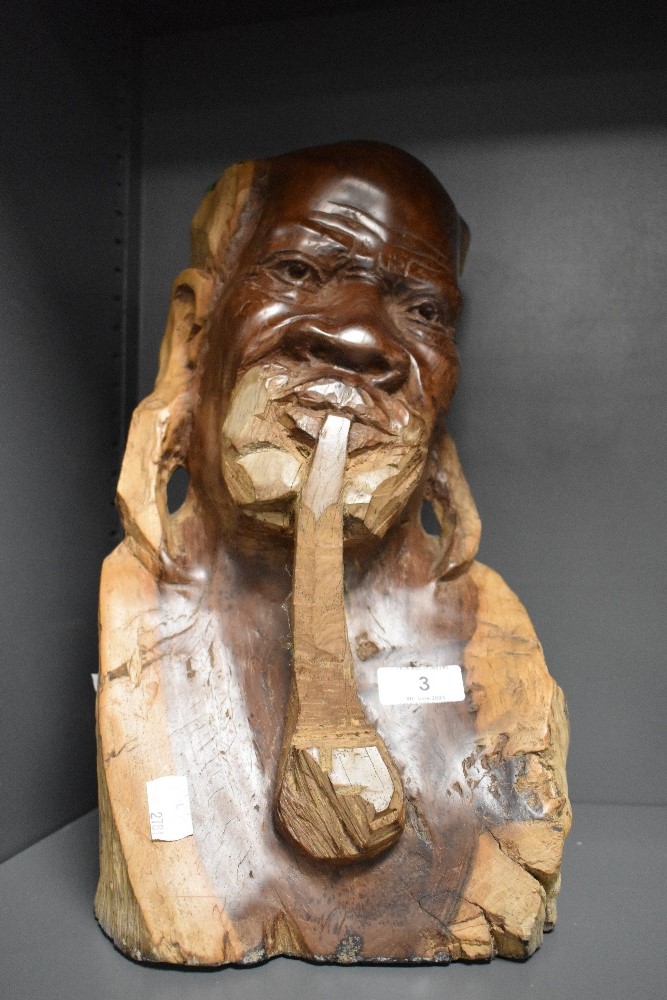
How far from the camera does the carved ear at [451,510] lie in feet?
5.55

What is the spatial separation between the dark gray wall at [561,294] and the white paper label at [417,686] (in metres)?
0.52

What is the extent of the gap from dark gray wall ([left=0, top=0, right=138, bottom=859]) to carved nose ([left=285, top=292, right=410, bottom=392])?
489 mm

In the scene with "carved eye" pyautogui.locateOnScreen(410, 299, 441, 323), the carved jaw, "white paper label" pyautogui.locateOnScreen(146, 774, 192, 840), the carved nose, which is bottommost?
"white paper label" pyautogui.locateOnScreen(146, 774, 192, 840)

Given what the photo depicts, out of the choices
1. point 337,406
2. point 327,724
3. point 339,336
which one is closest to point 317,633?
point 327,724

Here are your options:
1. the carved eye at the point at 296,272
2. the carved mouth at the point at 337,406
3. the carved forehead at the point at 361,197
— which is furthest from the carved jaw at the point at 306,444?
the carved forehead at the point at 361,197

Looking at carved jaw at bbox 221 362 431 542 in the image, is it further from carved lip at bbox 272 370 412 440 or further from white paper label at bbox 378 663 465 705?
white paper label at bbox 378 663 465 705

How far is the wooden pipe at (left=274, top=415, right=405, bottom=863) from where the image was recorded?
133 cm

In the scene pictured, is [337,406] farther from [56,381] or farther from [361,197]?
[56,381]

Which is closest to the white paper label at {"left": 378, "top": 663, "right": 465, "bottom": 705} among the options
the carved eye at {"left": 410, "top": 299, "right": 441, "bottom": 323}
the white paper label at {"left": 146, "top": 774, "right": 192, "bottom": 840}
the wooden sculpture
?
the wooden sculpture

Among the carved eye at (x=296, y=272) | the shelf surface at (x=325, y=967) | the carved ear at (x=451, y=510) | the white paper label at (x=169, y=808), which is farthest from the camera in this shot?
the carved ear at (x=451, y=510)

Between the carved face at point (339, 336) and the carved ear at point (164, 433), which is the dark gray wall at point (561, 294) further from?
the carved ear at point (164, 433)

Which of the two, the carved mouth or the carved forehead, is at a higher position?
the carved forehead

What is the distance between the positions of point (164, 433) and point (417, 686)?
564 millimetres

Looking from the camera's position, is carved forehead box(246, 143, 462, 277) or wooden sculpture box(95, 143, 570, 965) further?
carved forehead box(246, 143, 462, 277)
